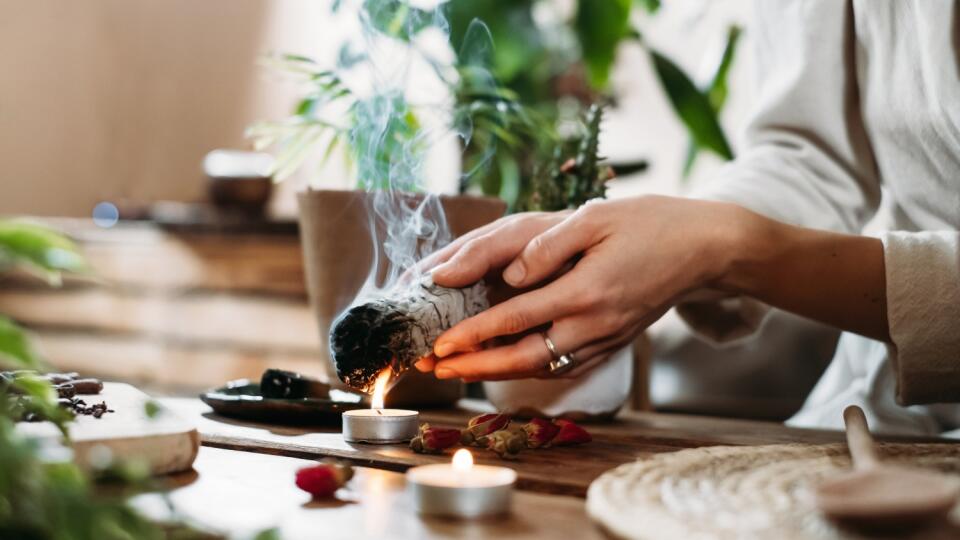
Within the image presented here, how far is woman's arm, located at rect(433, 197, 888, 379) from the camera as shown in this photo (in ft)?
2.78

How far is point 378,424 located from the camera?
2.60 feet

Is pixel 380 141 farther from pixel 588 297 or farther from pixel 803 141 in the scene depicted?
pixel 803 141

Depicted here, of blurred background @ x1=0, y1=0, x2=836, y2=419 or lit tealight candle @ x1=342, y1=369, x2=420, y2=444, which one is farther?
blurred background @ x1=0, y1=0, x2=836, y2=419

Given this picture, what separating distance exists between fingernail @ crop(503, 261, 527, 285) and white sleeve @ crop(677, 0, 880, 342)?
1.24 feet

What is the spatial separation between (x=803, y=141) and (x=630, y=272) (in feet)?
1.62

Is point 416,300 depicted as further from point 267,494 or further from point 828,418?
point 828,418

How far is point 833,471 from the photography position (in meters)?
0.63

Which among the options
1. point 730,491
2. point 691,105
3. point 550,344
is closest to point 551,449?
point 550,344

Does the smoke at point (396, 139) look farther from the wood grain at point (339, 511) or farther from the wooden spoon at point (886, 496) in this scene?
the wooden spoon at point (886, 496)

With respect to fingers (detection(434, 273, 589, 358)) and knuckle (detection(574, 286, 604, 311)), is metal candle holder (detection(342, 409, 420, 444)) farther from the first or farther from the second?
knuckle (detection(574, 286, 604, 311))

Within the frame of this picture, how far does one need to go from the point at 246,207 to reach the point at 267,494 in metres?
2.41

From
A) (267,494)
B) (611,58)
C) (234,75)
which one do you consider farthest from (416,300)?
(234,75)

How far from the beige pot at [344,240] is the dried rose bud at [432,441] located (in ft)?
1.11

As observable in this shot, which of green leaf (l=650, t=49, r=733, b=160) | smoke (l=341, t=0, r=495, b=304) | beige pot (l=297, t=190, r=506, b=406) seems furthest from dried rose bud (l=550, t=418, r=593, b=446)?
green leaf (l=650, t=49, r=733, b=160)
